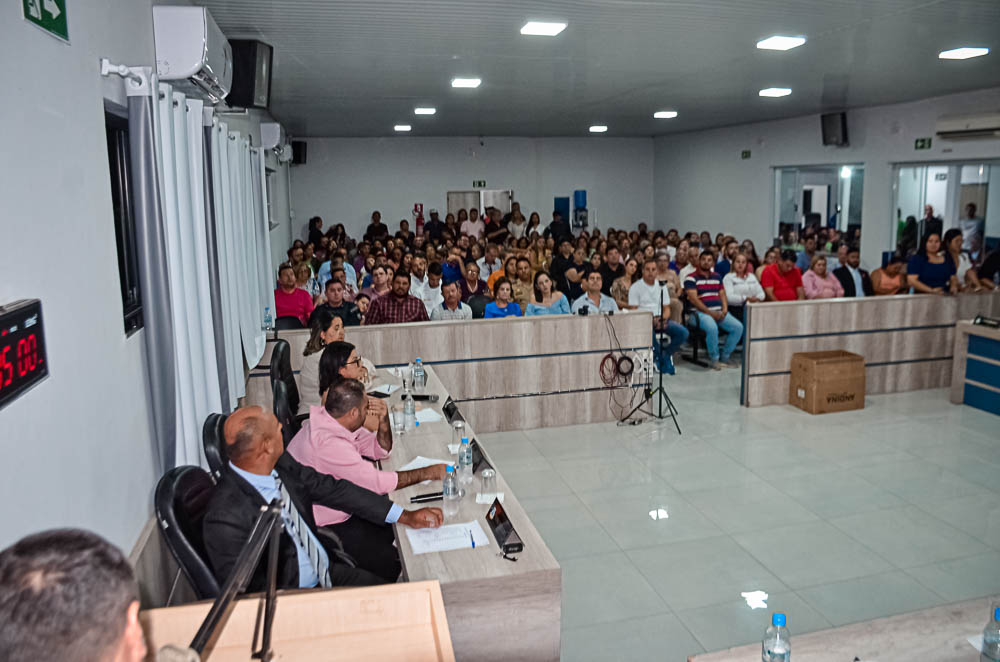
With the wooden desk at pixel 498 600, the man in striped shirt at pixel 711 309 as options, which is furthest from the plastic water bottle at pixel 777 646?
the man in striped shirt at pixel 711 309

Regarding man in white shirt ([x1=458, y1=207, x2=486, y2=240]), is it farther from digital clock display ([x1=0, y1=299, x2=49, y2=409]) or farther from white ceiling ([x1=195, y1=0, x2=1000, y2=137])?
digital clock display ([x1=0, y1=299, x2=49, y2=409])

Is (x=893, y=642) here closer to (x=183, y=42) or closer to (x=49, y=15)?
(x=49, y=15)

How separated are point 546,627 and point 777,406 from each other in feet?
17.7

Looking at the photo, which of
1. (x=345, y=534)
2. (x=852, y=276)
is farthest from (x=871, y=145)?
→ (x=345, y=534)

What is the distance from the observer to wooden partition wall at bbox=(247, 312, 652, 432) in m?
6.50

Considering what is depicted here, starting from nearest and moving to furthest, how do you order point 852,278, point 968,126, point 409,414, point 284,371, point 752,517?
1. point 409,414
2. point 752,517
3. point 284,371
4. point 852,278
5. point 968,126

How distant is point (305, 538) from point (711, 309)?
271 inches

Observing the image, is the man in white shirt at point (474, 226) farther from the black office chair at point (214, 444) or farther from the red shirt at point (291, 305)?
the black office chair at point (214, 444)

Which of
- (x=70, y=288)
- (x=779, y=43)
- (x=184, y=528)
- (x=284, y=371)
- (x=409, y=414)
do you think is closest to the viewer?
(x=70, y=288)

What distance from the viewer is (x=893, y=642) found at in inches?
88.1

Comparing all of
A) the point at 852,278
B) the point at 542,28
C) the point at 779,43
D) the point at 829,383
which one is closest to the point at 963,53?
the point at 779,43

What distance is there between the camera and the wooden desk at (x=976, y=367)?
703 centimetres

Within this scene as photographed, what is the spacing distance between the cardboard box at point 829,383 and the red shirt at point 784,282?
1.72 m

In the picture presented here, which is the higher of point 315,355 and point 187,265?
point 187,265
